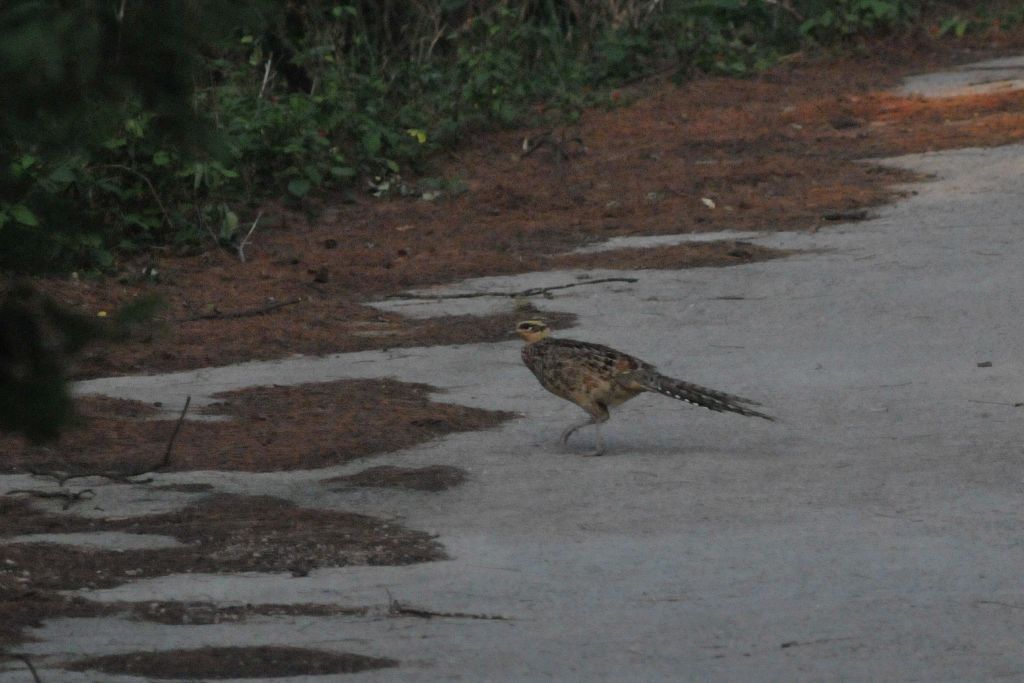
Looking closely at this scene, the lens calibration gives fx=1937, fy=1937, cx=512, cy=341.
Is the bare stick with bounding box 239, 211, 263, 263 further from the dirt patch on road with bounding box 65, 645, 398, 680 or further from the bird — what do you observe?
the dirt patch on road with bounding box 65, 645, 398, 680

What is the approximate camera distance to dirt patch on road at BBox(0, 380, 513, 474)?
8.30 meters

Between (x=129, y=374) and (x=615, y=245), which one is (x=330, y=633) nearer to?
(x=129, y=374)

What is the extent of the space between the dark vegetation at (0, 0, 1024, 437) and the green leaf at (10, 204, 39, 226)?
0.01 m

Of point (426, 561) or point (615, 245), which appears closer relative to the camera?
point (426, 561)

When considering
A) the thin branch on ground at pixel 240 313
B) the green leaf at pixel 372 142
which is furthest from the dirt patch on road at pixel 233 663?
the green leaf at pixel 372 142

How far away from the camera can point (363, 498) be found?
25.0 feet

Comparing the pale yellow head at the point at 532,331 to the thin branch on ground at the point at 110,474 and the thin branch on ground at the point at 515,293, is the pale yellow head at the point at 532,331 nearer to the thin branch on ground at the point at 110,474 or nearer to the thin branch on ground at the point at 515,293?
the thin branch on ground at the point at 110,474

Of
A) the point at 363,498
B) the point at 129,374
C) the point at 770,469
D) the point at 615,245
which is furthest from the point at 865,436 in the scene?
the point at 615,245

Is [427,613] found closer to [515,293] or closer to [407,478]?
[407,478]

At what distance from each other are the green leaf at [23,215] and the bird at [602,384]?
12.1ft

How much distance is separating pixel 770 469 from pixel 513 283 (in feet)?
15.7

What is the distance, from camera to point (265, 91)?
1845 cm

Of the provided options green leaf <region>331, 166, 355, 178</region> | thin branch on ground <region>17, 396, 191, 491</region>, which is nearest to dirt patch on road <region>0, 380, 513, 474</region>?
thin branch on ground <region>17, 396, 191, 491</region>

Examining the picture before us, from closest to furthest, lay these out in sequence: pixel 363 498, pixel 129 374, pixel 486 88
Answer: pixel 363 498 < pixel 129 374 < pixel 486 88
